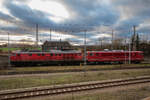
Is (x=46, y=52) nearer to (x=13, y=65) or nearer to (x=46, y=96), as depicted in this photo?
(x=13, y=65)

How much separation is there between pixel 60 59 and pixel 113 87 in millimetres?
16990

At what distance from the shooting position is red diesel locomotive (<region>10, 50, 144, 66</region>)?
80.3ft

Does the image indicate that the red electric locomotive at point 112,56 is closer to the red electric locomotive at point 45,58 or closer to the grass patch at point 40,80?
the red electric locomotive at point 45,58

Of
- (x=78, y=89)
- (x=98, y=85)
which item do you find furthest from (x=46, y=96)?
(x=98, y=85)

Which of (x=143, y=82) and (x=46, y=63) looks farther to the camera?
(x=46, y=63)

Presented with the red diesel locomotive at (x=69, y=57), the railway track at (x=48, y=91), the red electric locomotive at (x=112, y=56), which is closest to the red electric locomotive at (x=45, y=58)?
the red diesel locomotive at (x=69, y=57)

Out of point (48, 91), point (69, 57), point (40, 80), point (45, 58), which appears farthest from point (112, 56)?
point (48, 91)

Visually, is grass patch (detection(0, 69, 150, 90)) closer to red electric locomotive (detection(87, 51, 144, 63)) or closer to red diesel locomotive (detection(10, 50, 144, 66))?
red diesel locomotive (detection(10, 50, 144, 66))

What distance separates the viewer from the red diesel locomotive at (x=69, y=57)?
80.3 feet

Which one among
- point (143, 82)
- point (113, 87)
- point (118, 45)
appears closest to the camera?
point (113, 87)

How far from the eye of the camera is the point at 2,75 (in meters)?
16.0

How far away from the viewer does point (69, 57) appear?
88.0 ft

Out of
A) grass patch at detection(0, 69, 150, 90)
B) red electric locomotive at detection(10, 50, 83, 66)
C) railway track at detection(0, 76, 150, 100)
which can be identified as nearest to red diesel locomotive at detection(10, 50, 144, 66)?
red electric locomotive at detection(10, 50, 83, 66)

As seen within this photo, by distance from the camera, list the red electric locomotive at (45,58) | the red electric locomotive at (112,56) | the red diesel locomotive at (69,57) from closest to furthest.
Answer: the red electric locomotive at (45,58)
the red diesel locomotive at (69,57)
the red electric locomotive at (112,56)
